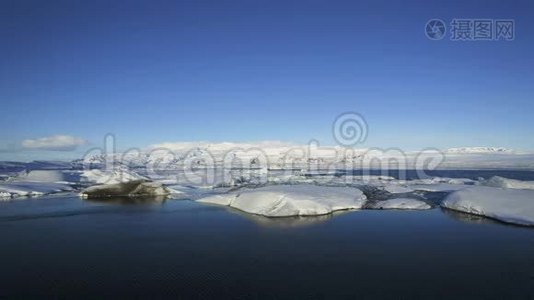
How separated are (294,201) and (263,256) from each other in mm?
5203

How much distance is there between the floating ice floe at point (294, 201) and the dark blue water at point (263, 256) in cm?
63

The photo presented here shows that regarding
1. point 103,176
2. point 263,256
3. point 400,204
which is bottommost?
point 263,256

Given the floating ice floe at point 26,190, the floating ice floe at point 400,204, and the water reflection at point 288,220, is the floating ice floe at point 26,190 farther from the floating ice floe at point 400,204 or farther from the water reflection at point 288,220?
the floating ice floe at point 400,204

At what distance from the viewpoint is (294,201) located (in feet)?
44.5

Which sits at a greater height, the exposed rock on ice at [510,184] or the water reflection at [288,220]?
the exposed rock on ice at [510,184]

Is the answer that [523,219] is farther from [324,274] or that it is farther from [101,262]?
[101,262]

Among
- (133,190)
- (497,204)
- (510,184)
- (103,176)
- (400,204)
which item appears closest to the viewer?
(497,204)

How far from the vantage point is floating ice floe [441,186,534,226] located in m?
11.8

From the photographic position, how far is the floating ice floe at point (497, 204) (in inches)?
463

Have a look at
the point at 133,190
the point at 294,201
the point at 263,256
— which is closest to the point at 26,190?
the point at 133,190

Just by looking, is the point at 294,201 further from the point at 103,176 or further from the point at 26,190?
the point at 103,176

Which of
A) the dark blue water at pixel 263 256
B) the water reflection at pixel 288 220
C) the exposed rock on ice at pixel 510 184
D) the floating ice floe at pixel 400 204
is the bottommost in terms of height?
the dark blue water at pixel 263 256

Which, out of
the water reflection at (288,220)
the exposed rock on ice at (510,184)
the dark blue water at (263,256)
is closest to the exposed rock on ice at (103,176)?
the dark blue water at (263,256)

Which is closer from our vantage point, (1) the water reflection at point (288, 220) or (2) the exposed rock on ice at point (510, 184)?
→ (1) the water reflection at point (288, 220)
